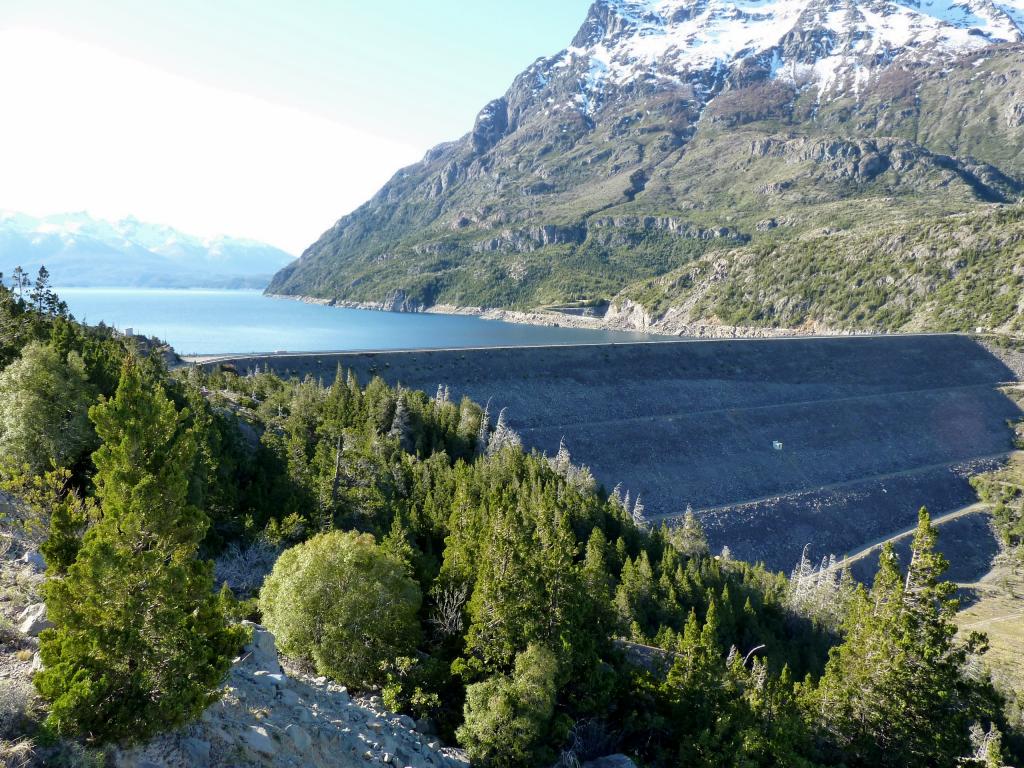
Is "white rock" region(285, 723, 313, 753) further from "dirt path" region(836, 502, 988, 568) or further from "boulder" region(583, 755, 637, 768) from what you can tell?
"dirt path" region(836, 502, 988, 568)

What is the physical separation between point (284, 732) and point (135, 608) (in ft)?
11.2

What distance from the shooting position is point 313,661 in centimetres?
1606

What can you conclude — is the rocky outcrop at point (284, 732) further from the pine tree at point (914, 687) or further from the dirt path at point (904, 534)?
the dirt path at point (904, 534)

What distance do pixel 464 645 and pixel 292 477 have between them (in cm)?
1578

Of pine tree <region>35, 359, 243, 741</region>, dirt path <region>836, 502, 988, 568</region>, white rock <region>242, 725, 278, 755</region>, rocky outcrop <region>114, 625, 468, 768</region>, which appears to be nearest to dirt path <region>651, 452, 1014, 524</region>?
dirt path <region>836, 502, 988, 568</region>

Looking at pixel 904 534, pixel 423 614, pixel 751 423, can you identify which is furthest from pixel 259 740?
pixel 751 423

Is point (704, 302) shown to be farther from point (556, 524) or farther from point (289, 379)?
point (556, 524)

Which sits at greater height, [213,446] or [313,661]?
[213,446]

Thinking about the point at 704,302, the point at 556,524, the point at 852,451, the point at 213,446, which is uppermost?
the point at 704,302

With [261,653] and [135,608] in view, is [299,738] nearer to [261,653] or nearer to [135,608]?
[261,653]

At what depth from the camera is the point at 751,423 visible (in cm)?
6000

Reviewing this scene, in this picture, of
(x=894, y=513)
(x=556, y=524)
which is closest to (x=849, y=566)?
(x=894, y=513)

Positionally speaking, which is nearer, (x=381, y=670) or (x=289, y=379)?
(x=381, y=670)

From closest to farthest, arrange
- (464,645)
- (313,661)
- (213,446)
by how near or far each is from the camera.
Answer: (313,661), (464,645), (213,446)
